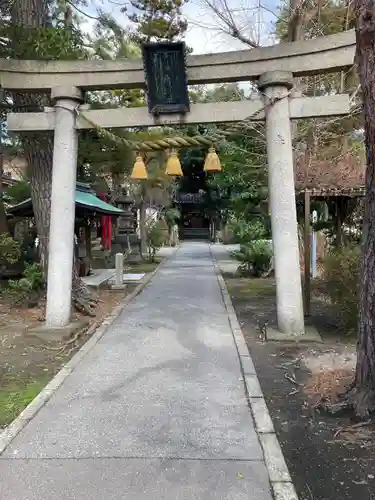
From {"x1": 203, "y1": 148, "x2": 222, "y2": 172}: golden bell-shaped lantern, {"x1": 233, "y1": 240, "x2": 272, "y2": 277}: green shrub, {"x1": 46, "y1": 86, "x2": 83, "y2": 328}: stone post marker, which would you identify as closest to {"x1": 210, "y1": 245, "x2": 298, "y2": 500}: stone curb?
{"x1": 46, "y1": 86, "x2": 83, "y2": 328}: stone post marker

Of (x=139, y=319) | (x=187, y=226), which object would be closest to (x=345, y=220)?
(x=139, y=319)

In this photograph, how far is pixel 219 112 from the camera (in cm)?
739

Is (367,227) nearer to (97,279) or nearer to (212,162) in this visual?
(212,162)

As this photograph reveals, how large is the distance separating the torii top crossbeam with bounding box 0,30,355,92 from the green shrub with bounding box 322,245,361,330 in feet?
9.69

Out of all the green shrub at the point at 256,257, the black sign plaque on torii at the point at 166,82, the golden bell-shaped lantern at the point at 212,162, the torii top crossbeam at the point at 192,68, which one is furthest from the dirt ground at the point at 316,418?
the green shrub at the point at 256,257

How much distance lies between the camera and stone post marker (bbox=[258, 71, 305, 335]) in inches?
281

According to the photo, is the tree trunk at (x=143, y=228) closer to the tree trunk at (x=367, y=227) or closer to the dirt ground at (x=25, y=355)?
the dirt ground at (x=25, y=355)

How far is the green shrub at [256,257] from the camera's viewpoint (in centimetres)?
1561

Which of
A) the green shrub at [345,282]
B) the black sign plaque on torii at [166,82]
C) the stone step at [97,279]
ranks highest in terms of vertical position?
the black sign plaque on torii at [166,82]

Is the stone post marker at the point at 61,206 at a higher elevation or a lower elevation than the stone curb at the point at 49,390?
higher

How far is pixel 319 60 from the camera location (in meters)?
7.00

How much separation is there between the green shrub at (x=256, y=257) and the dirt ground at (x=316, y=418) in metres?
7.31

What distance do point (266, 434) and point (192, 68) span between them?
5811mm

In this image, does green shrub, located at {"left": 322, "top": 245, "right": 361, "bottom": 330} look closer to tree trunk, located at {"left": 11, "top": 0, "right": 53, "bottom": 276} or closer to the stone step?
tree trunk, located at {"left": 11, "top": 0, "right": 53, "bottom": 276}
